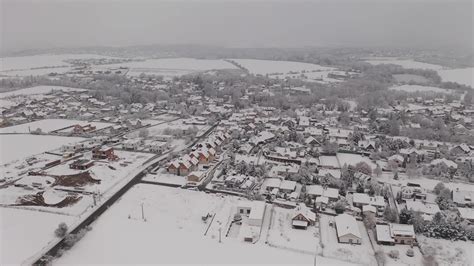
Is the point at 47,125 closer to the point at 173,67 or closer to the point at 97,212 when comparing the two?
the point at 97,212

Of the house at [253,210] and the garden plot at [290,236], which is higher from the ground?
the house at [253,210]

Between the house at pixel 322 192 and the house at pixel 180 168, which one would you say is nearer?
the house at pixel 322 192

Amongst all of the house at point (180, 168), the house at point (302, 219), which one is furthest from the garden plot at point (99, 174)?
the house at point (302, 219)

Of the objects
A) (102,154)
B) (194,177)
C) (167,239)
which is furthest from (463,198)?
(102,154)

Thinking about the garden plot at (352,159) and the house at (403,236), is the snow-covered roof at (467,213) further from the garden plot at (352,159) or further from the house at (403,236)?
the garden plot at (352,159)

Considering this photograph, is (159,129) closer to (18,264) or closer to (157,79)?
(18,264)

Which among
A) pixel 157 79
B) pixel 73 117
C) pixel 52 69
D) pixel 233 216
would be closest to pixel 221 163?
pixel 233 216
